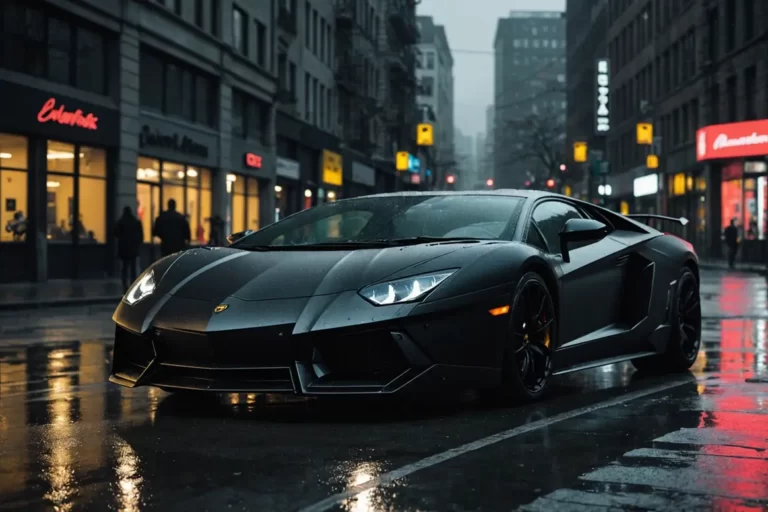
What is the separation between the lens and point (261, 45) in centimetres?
4031

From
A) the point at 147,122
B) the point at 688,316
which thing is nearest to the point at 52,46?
the point at 147,122

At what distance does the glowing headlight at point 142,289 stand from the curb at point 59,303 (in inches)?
440

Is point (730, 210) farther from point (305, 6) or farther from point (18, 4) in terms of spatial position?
point (18, 4)

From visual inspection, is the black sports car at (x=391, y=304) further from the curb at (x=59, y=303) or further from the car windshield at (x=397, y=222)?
the curb at (x=59, y=303)

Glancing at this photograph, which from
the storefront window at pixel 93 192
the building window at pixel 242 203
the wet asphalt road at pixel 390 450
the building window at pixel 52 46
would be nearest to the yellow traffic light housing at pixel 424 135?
the building window at pixel 242 203

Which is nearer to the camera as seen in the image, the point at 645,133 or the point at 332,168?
the point at 332,168

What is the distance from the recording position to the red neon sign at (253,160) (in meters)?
38.2

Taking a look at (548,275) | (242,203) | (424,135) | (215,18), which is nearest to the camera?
(548,275)

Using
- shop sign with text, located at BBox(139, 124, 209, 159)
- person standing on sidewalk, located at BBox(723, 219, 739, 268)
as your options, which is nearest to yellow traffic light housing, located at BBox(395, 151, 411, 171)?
person standing on sidewalk, located at BBox(723, 219, 739, 268)

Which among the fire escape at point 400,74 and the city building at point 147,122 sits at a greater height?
the fire escape at point 400,74

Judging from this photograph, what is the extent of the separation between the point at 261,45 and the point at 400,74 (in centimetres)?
3030

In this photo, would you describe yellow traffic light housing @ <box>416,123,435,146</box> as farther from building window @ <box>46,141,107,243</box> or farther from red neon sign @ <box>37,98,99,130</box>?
red neon sign @ <box>37,98,99,130</box>

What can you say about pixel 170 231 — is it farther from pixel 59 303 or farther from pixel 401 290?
pixel 401 290

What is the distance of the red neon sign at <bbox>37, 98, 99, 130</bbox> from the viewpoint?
79.4 ft
